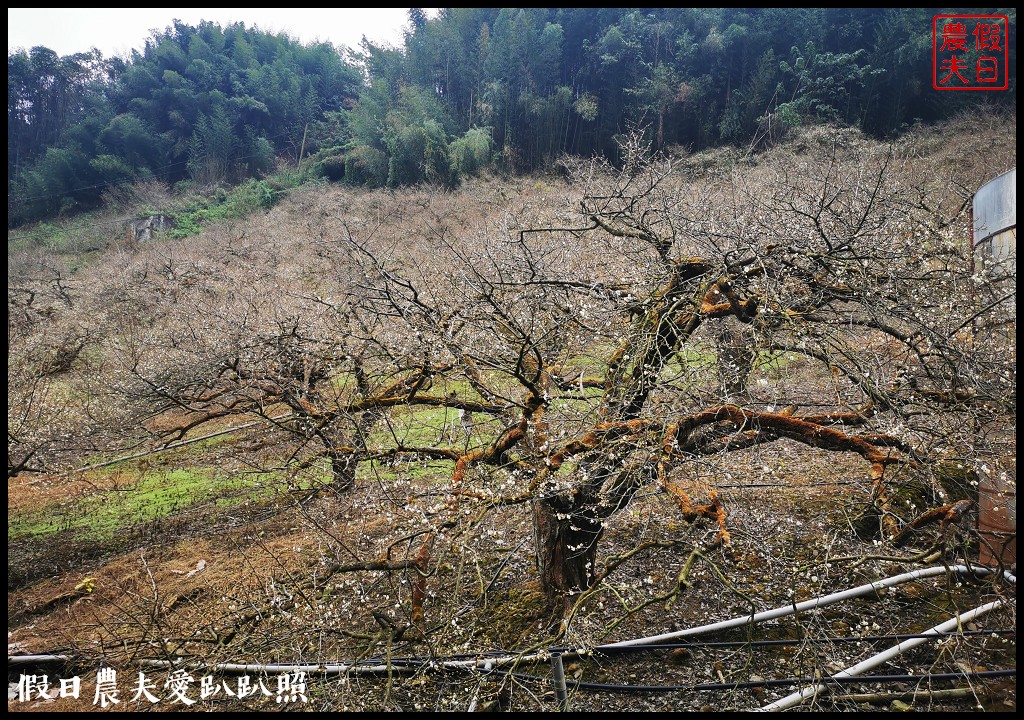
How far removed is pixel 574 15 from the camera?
24.4m

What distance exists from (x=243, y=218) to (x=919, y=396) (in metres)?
26.3

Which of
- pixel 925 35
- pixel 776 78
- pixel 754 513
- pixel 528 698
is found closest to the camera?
pixel 528 698

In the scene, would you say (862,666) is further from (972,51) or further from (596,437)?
(972,51)

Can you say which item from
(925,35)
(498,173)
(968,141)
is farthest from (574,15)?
(968,141)

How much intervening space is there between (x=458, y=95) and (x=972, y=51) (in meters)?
20.4

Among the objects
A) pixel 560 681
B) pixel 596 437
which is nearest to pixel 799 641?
pixel 560 681

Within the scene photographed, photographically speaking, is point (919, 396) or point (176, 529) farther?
point (176, 529)

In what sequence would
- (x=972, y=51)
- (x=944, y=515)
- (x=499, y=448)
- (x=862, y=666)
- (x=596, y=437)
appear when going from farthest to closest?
(x=972, y=51) → (x=499, y=448) → (x=596, y=437) → (x=944, y=515) → (x=862, y=666)

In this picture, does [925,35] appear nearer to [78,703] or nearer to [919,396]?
A: [919,396]

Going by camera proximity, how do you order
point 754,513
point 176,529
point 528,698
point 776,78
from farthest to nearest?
point 776,78 < point 176,529 < point 754,513 < point 528,698

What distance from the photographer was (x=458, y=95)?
27062mm

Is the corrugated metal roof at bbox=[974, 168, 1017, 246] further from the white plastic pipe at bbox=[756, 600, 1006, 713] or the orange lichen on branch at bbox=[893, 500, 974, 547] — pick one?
the white plastic pipe at bbox=[756, 600, 1006, 713]

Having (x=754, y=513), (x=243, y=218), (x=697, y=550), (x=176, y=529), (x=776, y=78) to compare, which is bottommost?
(x=176, y=529)

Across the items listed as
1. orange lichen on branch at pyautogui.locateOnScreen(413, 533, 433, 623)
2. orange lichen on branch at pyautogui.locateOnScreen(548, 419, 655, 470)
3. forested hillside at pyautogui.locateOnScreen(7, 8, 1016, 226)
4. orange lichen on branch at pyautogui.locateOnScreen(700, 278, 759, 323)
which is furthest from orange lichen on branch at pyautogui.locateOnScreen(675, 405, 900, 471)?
forested hillside at pyautogui.locateOnScreen(7, 8, 1016, 226)
